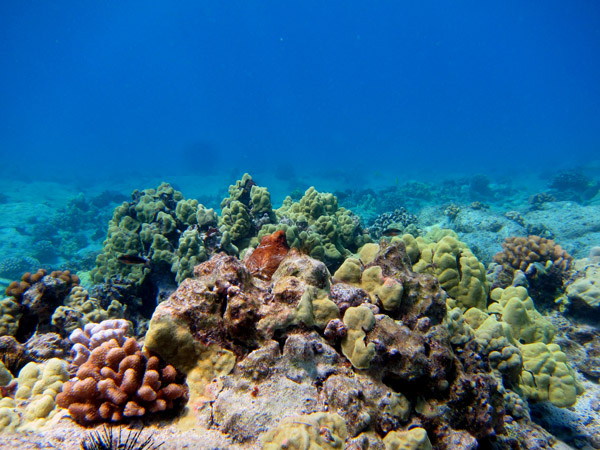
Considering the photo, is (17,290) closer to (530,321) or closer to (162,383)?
(162,383)

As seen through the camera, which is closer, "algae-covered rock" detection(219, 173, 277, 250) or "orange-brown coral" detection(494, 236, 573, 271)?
"algae-covered rock" detection(219, 173, 277, 250)

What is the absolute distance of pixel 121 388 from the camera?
97.8 inches

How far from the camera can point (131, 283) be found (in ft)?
21.8

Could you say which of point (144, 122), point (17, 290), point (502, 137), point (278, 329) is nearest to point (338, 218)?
point (278, 329)

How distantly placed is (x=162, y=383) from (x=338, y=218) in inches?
229

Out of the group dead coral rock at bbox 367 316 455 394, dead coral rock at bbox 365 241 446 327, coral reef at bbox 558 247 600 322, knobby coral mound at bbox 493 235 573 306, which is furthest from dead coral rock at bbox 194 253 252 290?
coral reef at bbox 558 247 600 322

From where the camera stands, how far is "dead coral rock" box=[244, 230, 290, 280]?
13.7 ft

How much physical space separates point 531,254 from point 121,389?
900 centimetres

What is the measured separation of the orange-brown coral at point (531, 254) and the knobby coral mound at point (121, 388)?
819cm

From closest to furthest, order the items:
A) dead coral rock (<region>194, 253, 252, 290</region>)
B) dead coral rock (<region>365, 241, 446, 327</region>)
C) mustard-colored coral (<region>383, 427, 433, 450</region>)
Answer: mustard-colored coral (<region>383, 427, 433, 450</region>) < dead coral rock (<region>194, 253, 252, 290</region>) < dead coral rock (<region>365, 241, 446, 327</region>)

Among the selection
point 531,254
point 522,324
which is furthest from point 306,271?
point 531,254

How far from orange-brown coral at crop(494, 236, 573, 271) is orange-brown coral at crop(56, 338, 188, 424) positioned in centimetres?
818

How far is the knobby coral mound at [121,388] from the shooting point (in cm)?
242

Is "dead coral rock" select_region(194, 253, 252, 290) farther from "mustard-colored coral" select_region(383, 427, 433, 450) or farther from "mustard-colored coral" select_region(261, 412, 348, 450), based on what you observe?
"mustard-colored coral" select_region(383, 427, 433, 450)
